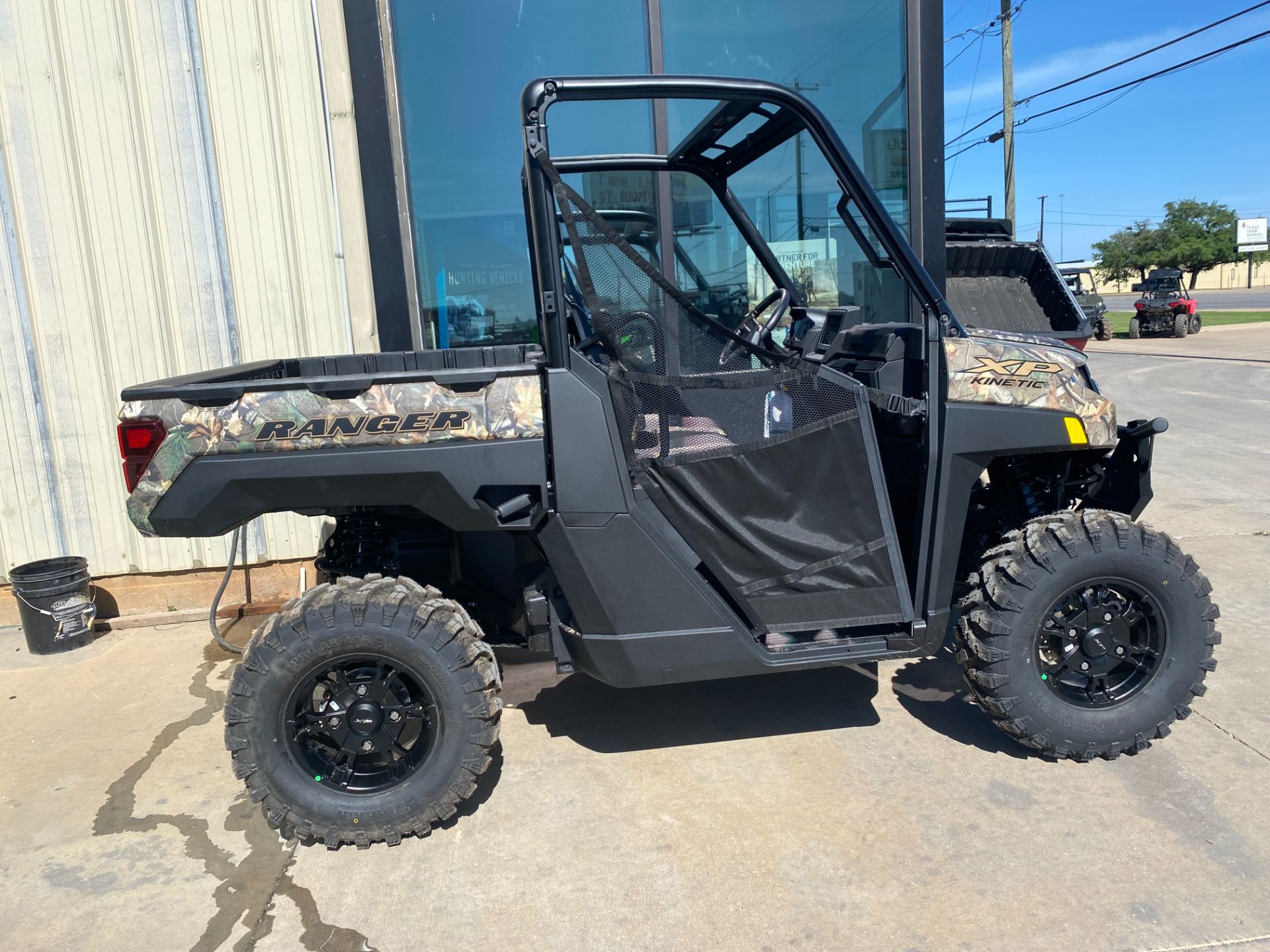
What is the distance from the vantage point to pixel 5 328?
520 centimetres

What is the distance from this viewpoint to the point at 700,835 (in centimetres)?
298

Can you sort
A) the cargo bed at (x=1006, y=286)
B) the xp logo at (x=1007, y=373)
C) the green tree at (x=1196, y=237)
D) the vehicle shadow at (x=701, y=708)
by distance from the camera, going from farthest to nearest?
the green tree at (x=1196, y=237) → the cargo bed at (x=1006, y=286) → the vehicle shadow at (x=701, y=708) → the xp logo at (x=1007, y=373)

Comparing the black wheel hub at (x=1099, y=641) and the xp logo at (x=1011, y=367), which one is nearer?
the xp logo at (x=1011, y=367)

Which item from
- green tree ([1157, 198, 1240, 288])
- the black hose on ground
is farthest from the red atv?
green tree ([1157, 198, 1240, 288])

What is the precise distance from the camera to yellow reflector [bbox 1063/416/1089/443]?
3186 mm

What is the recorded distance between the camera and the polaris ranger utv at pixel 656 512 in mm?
2893

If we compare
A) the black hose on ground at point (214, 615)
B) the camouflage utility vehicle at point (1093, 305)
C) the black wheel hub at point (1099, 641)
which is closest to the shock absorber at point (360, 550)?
the black hose on ground at point (214, 615)

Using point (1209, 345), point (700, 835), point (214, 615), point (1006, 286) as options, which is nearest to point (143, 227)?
point (214, 615)

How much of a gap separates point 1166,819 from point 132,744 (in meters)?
3.91

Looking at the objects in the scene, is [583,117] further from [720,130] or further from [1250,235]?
[1250,235]

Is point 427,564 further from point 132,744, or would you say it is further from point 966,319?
point 966,319

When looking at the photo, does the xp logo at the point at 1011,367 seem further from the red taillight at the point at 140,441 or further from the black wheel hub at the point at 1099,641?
the red taillight at the point at 140,441

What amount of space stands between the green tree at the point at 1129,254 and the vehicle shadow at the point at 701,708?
61.4 meters

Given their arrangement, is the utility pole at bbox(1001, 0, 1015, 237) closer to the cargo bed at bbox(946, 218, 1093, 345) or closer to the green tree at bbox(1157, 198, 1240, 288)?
the cargo bed at bbox(946, 218, 1093, 345)
